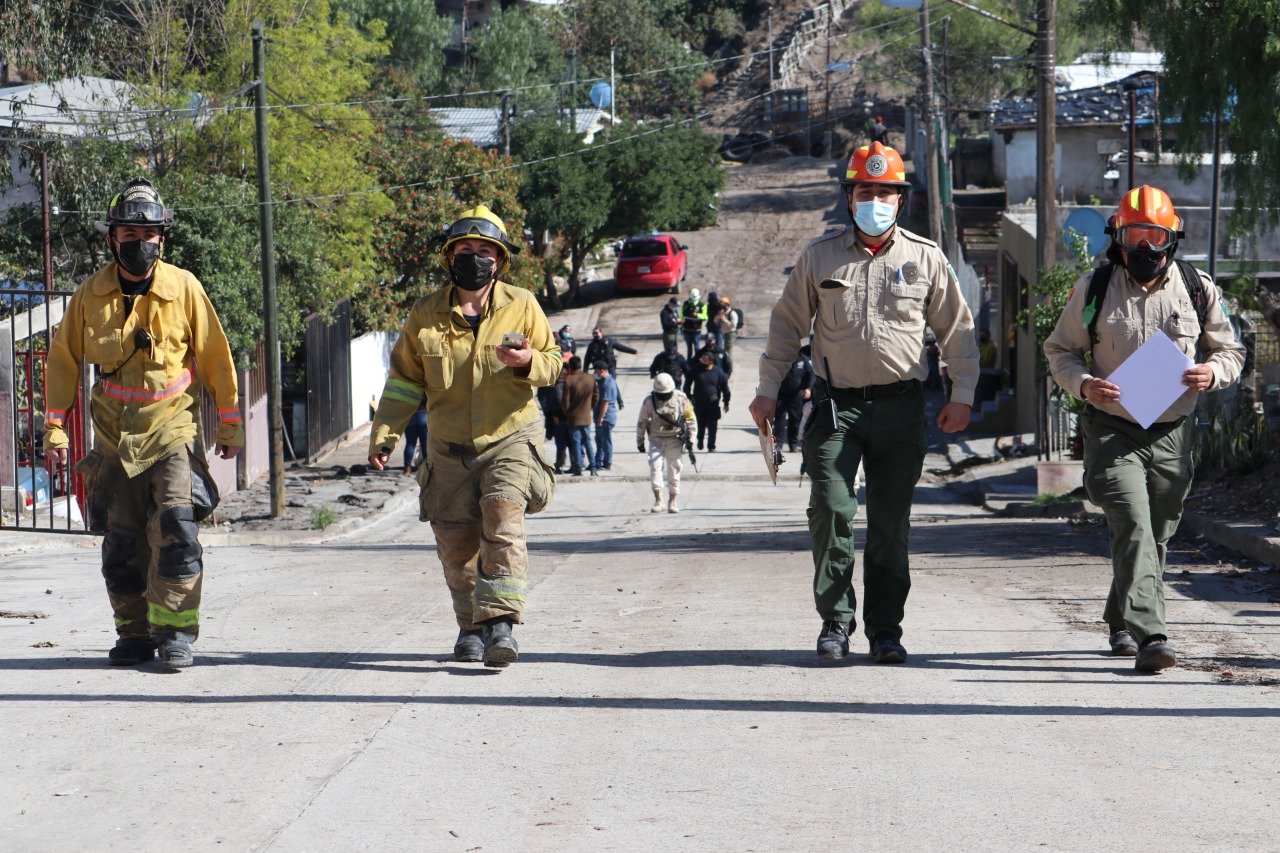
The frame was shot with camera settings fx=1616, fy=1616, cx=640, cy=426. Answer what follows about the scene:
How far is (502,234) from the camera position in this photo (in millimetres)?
7008

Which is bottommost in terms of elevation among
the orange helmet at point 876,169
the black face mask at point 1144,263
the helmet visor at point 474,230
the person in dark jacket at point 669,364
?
the person in dark jacket at point 669,364

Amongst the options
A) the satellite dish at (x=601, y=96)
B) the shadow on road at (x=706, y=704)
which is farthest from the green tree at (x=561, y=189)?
the shadow on road at (x=706, y=704)

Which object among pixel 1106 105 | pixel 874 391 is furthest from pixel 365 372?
pixel 874 391

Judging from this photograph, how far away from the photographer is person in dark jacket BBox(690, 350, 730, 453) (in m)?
26.6

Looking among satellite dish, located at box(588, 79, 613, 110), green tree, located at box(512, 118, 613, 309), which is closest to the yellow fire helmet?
green tree, located at box(512, 118, 613, 309)

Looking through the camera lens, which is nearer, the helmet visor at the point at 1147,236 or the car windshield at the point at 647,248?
the helmet visor at the point at 1147,236

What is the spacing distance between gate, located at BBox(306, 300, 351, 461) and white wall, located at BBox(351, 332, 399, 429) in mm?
593

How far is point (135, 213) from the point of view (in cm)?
682

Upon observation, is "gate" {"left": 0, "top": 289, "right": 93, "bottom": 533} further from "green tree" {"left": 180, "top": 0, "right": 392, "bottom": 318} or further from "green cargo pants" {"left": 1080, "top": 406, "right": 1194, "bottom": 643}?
"green tree" {"left": 180, "top": 0, "right": 392, "bottom": 318}

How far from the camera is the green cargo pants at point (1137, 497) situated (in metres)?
6.68

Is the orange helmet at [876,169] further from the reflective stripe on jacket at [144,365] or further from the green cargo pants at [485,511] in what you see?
the reflective stripe on jacket at [144,365]

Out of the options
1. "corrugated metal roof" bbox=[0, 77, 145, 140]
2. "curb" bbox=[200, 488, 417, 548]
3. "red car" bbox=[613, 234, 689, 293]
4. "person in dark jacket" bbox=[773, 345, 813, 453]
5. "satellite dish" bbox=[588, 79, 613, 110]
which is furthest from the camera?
"satellite dish" bbox=[588, 79, 613, 110]

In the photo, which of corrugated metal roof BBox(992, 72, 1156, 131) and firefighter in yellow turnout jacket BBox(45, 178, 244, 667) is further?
corrugated metal roof BBox(992, 72, 1156, 131)

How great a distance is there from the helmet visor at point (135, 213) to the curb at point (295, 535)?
394 inches
